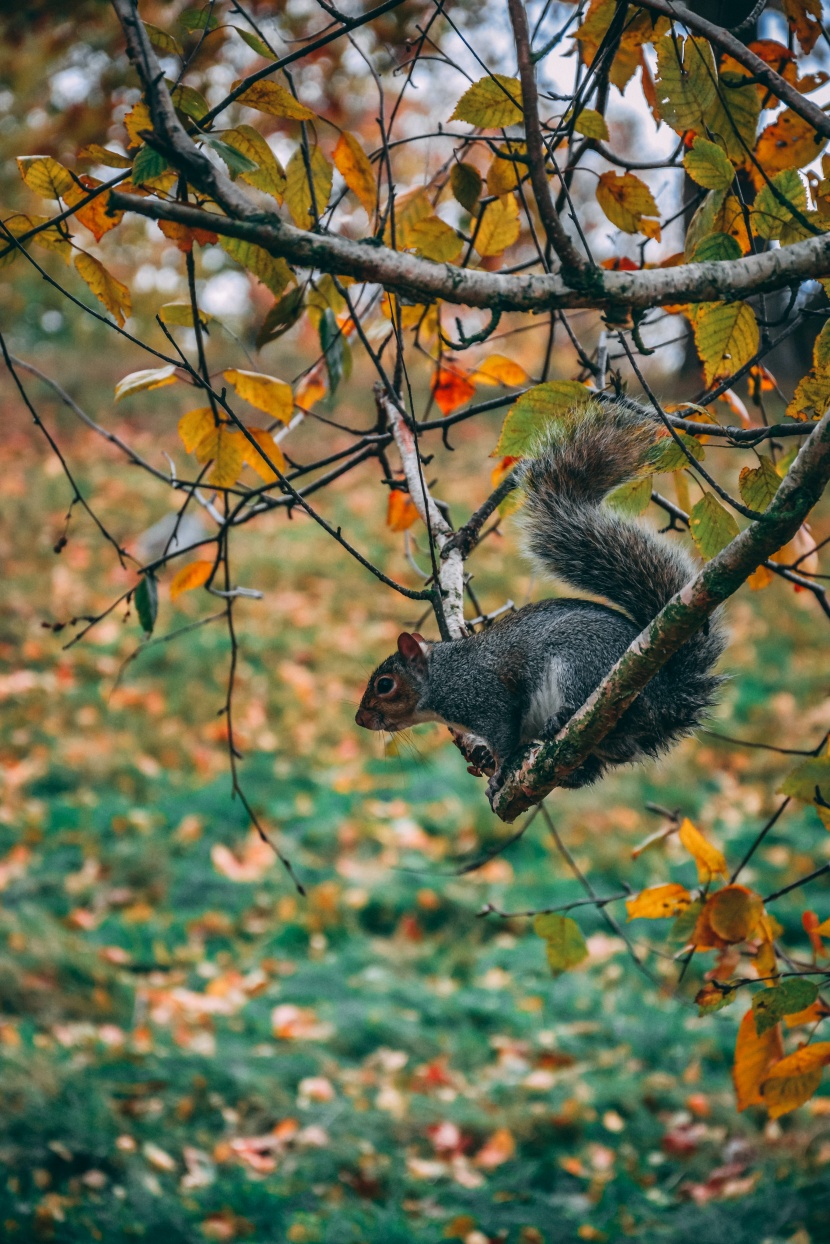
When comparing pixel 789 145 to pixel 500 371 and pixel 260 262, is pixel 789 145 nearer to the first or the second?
pixel 500 371

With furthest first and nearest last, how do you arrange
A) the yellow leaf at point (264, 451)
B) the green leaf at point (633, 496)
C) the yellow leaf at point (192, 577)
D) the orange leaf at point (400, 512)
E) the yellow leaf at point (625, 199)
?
the orange leaf at point (400, 512)
the yellow leaf at point (192, 577)
the yellow leaf at point (264, 451)
the yellow leaf at point (625, 199)
the green leaf at point (633, 496)

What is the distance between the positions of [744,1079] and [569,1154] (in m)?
1.83

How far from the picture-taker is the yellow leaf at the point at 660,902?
1380 mm

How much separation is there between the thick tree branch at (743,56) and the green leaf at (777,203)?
0.08 meters

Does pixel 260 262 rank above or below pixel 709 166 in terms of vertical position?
above

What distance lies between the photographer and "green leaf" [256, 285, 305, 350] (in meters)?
1.31

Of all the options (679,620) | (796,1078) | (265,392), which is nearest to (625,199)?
(265,392)

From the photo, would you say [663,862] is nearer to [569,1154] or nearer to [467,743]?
[569,1154]

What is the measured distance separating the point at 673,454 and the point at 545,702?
735 mm

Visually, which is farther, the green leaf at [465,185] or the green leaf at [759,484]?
the green leaf at [465,185]

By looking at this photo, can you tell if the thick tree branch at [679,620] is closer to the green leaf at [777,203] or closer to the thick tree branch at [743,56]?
the green leaf at [777,203]

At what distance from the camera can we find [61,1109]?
2783mm

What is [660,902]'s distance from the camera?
1387 mm

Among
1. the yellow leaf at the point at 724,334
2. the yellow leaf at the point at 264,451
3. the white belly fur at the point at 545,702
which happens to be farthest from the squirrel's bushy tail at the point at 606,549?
the yellow leaf at the point at 264,451
